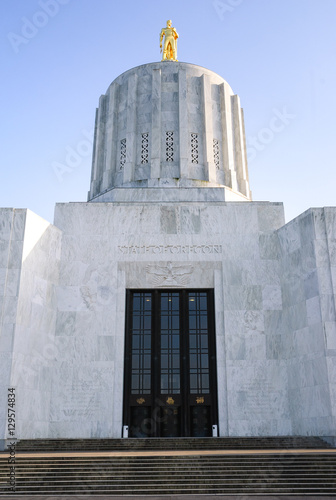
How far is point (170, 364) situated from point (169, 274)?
3.83 metres

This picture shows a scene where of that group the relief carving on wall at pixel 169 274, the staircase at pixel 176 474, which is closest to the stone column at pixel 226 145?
the relief carving on wall at pixel 169 274

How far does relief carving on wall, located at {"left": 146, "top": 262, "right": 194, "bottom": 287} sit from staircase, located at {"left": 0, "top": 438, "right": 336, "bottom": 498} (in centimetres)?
858

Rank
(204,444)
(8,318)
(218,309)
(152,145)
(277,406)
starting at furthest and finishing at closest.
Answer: (152,145) < (218,309) < (277,406) < (8,318) < (204,444)

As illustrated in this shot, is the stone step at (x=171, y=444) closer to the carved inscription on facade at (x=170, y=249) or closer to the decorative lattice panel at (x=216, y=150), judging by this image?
the carved inscription on facade at (x=170, y=249)

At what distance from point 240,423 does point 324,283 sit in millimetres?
6420

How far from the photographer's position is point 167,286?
21.3 metres

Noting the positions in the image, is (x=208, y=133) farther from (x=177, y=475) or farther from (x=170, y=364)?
(x=177, y=475)

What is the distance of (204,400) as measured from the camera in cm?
1998

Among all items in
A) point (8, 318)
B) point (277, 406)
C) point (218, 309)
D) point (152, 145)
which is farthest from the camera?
point (152, 145)

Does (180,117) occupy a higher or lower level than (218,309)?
higher

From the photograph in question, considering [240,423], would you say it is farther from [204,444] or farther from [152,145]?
[152,145]

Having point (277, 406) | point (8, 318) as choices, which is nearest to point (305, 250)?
point (277, 406)

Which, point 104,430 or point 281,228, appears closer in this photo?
point 104,430

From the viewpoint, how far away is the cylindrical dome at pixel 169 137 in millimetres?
24812
